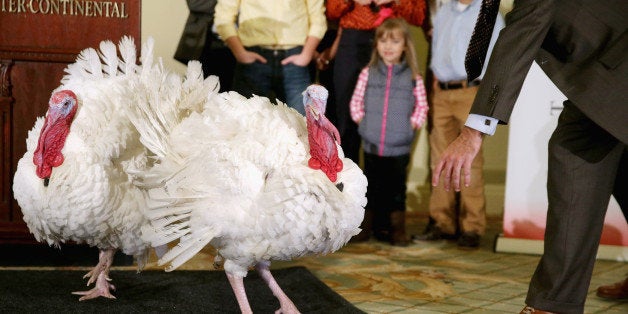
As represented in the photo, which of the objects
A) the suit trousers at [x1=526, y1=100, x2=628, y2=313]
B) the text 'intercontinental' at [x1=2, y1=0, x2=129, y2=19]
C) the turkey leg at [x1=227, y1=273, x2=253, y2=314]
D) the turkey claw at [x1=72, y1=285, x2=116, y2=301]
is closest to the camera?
the suit trousers at [x1=526, y1=100, x2=628, y2=313]

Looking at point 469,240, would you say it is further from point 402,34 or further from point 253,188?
point 253,188

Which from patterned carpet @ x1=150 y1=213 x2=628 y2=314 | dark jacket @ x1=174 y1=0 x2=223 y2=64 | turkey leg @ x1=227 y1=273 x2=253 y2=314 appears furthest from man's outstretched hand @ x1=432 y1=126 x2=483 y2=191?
dark jacket @ x1=174 y1=0 x2=223 y2=64

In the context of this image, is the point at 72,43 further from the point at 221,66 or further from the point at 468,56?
the point at 468,56

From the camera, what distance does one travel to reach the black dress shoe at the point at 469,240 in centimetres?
497

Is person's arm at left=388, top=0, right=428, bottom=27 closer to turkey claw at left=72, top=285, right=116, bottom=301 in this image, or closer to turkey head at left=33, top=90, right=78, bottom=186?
turkey head at left=33, top=90, right=78, bottom=186

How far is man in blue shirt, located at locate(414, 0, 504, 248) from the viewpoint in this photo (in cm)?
488

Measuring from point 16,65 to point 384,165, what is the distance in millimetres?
2295

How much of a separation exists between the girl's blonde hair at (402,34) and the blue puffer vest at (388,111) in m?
0.06

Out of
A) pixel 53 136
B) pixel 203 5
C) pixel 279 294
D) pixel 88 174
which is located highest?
pixel 203 5

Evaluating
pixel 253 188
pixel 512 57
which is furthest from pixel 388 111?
pixel 512 57

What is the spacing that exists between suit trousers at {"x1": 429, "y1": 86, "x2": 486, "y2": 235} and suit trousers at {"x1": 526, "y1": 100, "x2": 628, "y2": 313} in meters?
2.16

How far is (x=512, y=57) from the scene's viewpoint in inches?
95.2

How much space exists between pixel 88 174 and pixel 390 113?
2.28m

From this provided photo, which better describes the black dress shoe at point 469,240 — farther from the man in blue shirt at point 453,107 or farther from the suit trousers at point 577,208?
the suit trousers at point 577,208
